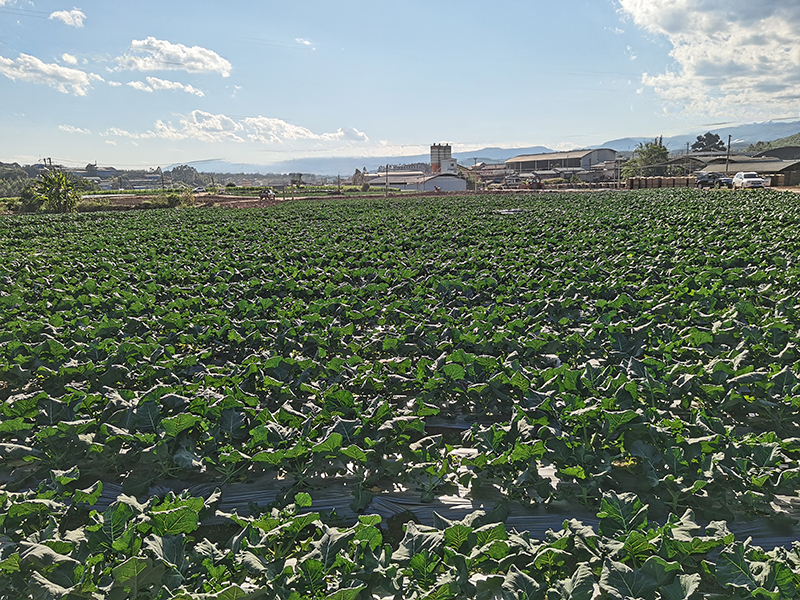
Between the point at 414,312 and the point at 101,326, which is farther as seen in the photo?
the point at 414,312

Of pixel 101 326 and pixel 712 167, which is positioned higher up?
pixel 712 167

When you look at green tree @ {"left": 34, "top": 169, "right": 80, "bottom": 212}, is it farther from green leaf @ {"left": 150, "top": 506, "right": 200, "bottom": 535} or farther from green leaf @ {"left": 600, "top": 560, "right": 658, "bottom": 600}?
green leaf @ {"left": 600, "top": 560, "right": 658, "bottom": 600}

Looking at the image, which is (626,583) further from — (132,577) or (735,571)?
(132,577)

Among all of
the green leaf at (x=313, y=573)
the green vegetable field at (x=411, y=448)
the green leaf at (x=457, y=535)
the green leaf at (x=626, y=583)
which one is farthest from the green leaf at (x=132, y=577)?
the green leaf at (x=626, y=583)

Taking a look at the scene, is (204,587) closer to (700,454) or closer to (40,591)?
(40,591)

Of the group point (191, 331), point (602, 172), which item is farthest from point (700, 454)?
point (602, 172)

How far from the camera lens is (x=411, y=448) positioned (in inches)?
205

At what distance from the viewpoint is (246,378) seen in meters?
6.03

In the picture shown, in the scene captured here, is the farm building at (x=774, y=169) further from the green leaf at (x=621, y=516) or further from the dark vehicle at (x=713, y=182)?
the green leaf at (x=621, y=516)

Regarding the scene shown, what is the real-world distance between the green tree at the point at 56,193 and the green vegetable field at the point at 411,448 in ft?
148

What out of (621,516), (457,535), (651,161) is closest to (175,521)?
(457,535)

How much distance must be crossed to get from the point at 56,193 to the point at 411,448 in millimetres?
54008

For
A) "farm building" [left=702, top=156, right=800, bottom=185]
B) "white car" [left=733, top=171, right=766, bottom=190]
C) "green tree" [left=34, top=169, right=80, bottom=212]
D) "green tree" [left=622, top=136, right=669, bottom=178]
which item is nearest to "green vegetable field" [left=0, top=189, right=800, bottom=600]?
"white car" [left=733, top=171, right=766, bottom=190]

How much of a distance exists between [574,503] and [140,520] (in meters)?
3.33
